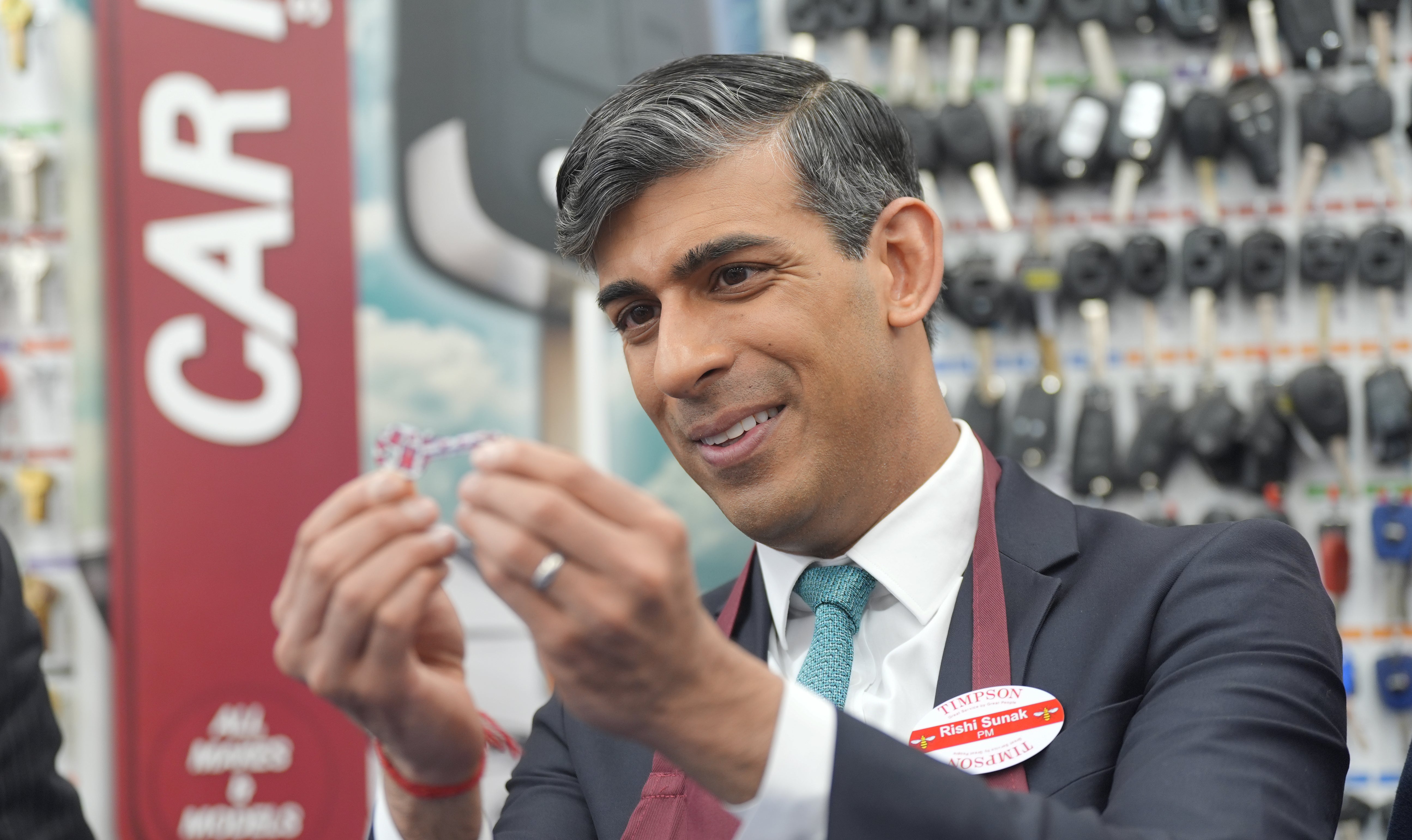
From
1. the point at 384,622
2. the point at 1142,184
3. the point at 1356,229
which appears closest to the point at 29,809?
the point at 384,622

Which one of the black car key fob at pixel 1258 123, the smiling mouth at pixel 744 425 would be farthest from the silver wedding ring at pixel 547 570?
the black car key fob at pixel 1258 123

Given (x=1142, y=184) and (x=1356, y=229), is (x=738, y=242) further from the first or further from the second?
(x=1356, y=229)

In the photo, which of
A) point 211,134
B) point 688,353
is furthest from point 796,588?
point 211,134

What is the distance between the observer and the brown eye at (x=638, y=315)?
55.2 inches

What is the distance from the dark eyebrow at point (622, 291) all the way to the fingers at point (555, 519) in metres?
0.63

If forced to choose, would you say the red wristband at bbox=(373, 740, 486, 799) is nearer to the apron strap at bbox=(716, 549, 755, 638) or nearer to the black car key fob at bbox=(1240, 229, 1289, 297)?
the apron strap at bbox=(716, 549, 755, 638)

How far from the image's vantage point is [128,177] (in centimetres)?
289

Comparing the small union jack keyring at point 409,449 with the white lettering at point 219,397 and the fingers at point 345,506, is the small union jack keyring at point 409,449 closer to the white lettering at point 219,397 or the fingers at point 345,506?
the fingers at point 345,506

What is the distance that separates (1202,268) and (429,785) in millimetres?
2115

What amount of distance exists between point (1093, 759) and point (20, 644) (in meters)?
1.28

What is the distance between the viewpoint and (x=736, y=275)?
1.33 meters

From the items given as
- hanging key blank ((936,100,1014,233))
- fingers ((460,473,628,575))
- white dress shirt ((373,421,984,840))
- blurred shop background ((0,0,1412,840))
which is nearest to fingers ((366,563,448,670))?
fingers ((460,473,628,575))

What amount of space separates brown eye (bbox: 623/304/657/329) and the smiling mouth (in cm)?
17

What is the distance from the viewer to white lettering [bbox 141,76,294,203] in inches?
112
